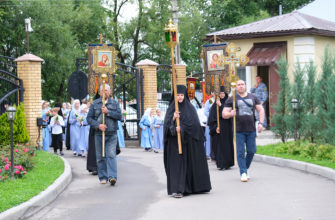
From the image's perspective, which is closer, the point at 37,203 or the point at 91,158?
the point at 37,203

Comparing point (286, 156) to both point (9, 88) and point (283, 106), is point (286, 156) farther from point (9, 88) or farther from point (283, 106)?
point (9, 88)

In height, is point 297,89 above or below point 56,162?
above

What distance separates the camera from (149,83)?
75.8 ft

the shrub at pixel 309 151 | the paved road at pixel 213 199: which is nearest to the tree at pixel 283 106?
the shrub at pixel 309 151

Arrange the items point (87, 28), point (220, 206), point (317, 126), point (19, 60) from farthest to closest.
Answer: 1. point (87, 28)
2. point (19, 60)
3. point (317, 126)
4. point (220, 206)

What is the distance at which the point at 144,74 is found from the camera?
23.2 meters

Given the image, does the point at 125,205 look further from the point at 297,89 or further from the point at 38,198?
the point at 297,89

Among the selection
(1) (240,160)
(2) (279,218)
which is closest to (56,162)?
(1) (240,160)

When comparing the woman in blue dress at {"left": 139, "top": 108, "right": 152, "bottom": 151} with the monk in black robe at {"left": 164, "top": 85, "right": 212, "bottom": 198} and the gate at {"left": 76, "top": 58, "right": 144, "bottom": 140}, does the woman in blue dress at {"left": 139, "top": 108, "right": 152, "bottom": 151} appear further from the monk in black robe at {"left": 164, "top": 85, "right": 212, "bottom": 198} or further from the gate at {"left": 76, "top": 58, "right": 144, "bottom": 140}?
the monk in black robe at {"left": 164, "top": 85, "right": 212, "bottom": 198}

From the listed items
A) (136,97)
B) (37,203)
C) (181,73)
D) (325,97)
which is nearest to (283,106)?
(325,97)

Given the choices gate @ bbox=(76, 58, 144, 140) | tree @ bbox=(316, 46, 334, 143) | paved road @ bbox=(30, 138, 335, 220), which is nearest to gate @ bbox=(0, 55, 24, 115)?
gate @ bbox=(76, 58, 144, 140)

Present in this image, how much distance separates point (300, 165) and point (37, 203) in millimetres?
6520

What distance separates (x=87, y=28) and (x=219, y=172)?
31.4 metres

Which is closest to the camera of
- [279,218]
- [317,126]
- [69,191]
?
[279,218]
